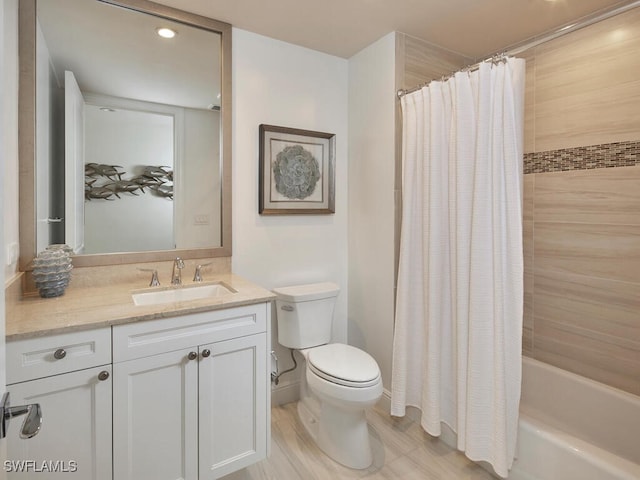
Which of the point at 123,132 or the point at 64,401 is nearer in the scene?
the point at 64,401

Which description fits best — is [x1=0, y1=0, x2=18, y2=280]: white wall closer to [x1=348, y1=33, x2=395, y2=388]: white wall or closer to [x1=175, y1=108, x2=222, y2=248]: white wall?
[x1=175, y1=108, x2=222, y2=248]: white wall

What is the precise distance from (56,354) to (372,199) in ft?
5.99

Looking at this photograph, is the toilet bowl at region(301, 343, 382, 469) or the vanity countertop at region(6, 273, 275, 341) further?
the toilet bowl at region(301, 343, 382, 469)

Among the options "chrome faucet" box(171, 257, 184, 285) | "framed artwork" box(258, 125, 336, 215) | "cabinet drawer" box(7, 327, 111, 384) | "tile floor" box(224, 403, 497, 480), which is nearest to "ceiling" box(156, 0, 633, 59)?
"framed artwork" box(258, 125, 336, 215)

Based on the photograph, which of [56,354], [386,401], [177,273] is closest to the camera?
[56,354]

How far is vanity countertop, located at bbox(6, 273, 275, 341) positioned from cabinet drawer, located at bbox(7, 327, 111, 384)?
0.03 meters

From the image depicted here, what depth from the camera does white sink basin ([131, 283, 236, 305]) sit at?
1.71 m

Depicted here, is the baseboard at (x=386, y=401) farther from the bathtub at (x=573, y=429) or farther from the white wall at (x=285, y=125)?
the bathtub at (x=573, y=429)

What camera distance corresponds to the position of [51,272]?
1.52m

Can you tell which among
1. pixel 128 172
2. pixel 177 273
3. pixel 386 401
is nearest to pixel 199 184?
pixel 128 172

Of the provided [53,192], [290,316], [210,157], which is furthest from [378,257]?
[53,192]

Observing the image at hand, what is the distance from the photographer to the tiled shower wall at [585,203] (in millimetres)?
1814

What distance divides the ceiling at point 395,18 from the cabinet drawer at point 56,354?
1739 mm

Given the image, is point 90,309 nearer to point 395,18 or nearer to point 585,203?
point 395,18
